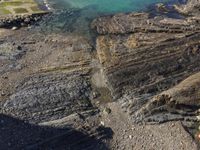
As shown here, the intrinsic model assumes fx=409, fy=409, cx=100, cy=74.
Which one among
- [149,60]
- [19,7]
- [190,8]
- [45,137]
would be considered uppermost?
[19,7]

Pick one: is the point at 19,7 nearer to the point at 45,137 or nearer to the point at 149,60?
the point at 149,60

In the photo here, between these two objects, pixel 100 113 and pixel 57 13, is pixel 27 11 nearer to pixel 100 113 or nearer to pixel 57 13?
pixel 57 13

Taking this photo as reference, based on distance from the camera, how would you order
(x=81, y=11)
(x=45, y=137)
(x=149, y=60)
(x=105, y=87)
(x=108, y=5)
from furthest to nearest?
(x=108, y=5) → (x=81, y=11) → (x=149, y=60) → (x=105, y=87) → (x=45, y=137)

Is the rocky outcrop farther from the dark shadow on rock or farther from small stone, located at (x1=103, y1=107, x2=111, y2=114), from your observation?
the dark shadow on rock

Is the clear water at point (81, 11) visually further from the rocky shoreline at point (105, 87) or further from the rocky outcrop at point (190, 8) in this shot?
the rocky outcrop at point (190, 8)

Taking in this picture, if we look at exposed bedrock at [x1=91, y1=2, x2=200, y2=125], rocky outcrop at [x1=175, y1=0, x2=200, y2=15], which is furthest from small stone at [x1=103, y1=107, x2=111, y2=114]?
rocky outcrop at [x1=175, y1=0, x2=200, y2=15]

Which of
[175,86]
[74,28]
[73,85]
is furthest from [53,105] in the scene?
[74,28]

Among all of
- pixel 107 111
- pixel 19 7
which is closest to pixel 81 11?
pixel 19 7
